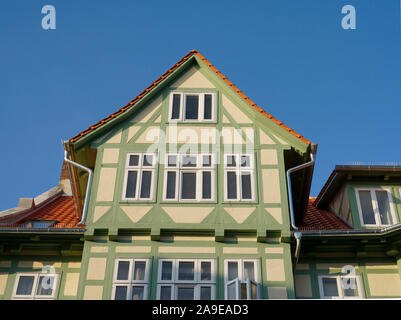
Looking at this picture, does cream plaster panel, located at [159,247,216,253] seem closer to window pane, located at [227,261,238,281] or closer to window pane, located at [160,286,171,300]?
window pane, located at [227,261,238,281]

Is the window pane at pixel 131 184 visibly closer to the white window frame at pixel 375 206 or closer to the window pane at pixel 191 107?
the window pane at pixel 191 107

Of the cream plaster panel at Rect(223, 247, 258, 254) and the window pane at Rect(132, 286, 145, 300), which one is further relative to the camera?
the cream plaster panel at Rect(223, 247, 258, 254)

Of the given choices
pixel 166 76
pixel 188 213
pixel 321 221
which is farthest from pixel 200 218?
pixel 166 76

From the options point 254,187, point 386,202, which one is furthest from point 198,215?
point 386,202

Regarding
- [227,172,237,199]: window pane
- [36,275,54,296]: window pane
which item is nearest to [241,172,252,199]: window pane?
[227,172,237,199]: window pane

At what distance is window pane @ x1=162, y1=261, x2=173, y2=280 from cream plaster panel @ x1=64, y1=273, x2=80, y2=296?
2645mm

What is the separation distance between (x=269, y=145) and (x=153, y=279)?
5.46m

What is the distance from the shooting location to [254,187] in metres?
16.5

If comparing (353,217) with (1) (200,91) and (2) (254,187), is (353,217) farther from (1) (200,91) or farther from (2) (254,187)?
(1) (200,91)

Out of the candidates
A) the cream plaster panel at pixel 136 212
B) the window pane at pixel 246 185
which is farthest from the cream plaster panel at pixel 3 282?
the window pane at pixel 246 185

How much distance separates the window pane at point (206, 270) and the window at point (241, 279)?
1.36 ft

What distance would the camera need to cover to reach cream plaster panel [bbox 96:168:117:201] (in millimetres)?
16344

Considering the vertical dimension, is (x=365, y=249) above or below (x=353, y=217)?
below

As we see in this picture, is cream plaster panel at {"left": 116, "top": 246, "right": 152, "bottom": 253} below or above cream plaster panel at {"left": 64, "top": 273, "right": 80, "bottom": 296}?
above
